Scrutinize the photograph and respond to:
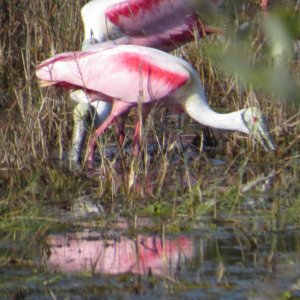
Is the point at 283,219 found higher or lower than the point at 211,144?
lower

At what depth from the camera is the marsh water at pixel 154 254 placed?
124 inches

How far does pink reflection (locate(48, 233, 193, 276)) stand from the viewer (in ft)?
11.3

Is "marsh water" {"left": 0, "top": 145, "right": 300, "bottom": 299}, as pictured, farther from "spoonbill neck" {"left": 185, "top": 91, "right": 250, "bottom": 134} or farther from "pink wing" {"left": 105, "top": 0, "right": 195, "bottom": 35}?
"pink wing" {"left": 105, "top": 0, "right": 195, "bottom": 35}

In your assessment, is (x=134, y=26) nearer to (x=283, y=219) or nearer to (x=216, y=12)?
(x=283, y=219)

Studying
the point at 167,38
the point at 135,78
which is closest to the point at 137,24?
the point at 167,38

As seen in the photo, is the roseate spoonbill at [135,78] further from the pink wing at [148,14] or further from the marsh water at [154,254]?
the marsh water at [154,254]

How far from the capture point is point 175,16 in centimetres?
765

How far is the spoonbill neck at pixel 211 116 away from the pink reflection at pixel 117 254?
249 centimetres

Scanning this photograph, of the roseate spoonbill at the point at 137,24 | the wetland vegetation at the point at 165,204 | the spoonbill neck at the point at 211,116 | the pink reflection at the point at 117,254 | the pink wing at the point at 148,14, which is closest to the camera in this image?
the wetland vegetation at the point at 165,204

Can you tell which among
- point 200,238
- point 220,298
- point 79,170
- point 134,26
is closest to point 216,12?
point 220,298

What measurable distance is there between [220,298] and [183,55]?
17.2ft

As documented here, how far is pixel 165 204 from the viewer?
181 inches

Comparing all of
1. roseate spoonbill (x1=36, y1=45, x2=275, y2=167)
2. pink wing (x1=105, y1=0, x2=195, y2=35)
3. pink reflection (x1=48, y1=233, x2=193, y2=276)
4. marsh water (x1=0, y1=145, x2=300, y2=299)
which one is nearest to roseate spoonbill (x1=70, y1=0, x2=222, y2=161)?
pink wing (x1=105, y1=0, x2=195, y2=35)

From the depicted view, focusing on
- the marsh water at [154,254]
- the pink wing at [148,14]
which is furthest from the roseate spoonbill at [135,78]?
the marsh water at [154,254]
